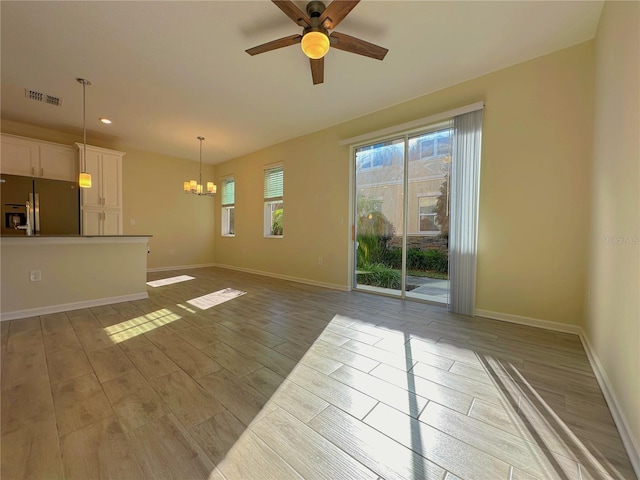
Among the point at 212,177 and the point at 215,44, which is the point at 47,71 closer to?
the point at 215,44

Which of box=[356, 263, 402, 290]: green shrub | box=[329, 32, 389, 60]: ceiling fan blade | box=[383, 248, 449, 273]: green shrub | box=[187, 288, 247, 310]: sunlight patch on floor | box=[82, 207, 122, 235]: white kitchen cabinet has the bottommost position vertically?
box=[187, 288, 247, 310]: sunlight patch on floor

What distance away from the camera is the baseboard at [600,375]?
1.13 meters

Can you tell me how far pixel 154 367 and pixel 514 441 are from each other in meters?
2.26

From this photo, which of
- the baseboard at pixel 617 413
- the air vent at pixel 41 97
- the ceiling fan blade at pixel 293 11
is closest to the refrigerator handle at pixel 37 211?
the air vent at pixel 41 97

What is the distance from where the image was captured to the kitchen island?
9.18 feet

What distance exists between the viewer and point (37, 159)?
432cm

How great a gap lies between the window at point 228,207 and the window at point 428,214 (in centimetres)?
495

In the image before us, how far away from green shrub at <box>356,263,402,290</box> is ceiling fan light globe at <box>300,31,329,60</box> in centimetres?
299

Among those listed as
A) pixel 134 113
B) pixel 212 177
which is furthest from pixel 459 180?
pixel 212 177

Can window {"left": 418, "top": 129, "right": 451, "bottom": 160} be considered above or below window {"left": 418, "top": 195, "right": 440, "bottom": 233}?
above

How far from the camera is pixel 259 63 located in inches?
111

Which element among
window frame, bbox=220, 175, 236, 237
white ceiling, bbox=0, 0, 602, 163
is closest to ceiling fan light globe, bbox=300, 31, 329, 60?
white ceiling, bbox=0, 0, 602, 163

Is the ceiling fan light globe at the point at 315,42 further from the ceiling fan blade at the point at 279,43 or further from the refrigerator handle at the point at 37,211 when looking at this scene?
the refrigerator handle at the point at 37,211

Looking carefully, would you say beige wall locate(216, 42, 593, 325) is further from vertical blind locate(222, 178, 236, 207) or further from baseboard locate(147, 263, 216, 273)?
baseboard locate(147, 263, 216, 273)
